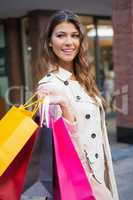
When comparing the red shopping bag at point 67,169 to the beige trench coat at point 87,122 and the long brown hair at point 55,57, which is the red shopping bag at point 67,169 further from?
the long brown hair at point 55,57

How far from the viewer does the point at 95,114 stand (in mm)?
1883

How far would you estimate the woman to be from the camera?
180cm

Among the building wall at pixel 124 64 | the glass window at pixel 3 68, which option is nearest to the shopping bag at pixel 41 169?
the building wall at pixel 124 64

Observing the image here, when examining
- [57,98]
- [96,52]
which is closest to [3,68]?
[96,52]

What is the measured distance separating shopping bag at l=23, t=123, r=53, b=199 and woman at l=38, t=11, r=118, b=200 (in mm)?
223

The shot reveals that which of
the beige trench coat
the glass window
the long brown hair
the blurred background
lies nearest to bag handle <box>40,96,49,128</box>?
the beige trench coat

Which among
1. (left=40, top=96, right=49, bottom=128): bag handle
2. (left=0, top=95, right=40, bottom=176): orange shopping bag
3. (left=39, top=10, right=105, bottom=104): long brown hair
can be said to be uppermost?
(left=39, top=10, right=105, bottom=104): long brown hair

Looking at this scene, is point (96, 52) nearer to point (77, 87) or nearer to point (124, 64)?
point (124, 64)

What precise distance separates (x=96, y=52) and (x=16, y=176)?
10616 millimetres

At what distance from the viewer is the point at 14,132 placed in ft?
4.97

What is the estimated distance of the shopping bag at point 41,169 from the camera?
147 cm

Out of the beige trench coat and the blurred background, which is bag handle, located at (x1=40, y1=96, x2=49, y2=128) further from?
the blurred background

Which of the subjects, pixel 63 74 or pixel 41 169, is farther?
pixel 63 74

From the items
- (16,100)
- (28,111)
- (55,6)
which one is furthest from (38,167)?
(16,100)
